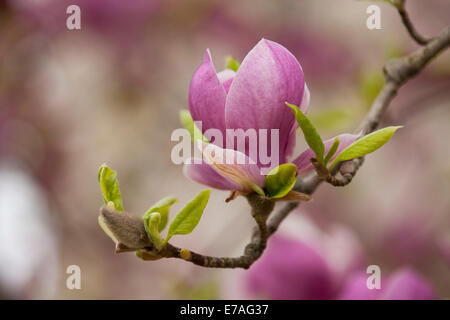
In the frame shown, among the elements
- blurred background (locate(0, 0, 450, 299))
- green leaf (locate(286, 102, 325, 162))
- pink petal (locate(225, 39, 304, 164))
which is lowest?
green leaf (locate(286, 102, 325, 162))

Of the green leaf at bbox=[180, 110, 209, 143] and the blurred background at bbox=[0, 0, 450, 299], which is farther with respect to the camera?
the blurred background at bbox=[0, 0, 450, 299]

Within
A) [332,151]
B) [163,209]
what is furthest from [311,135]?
[163,209]

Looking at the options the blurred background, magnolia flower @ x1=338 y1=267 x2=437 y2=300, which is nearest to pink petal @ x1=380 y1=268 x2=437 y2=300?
magnolia flower @ x1=338 y1=267 x2=437 y2=300

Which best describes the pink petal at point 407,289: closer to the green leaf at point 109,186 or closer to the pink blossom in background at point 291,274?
the pink blossom in background at point 291,274

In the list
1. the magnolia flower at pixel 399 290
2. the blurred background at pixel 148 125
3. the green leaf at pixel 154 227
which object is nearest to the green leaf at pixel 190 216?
the green leaf at pixel 154 227

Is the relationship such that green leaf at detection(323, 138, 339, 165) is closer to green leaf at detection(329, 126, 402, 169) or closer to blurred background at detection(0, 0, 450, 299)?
green leaf at detection(329, 126, 402, 169)

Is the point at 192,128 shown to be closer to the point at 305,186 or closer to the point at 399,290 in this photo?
the point at 305,186
